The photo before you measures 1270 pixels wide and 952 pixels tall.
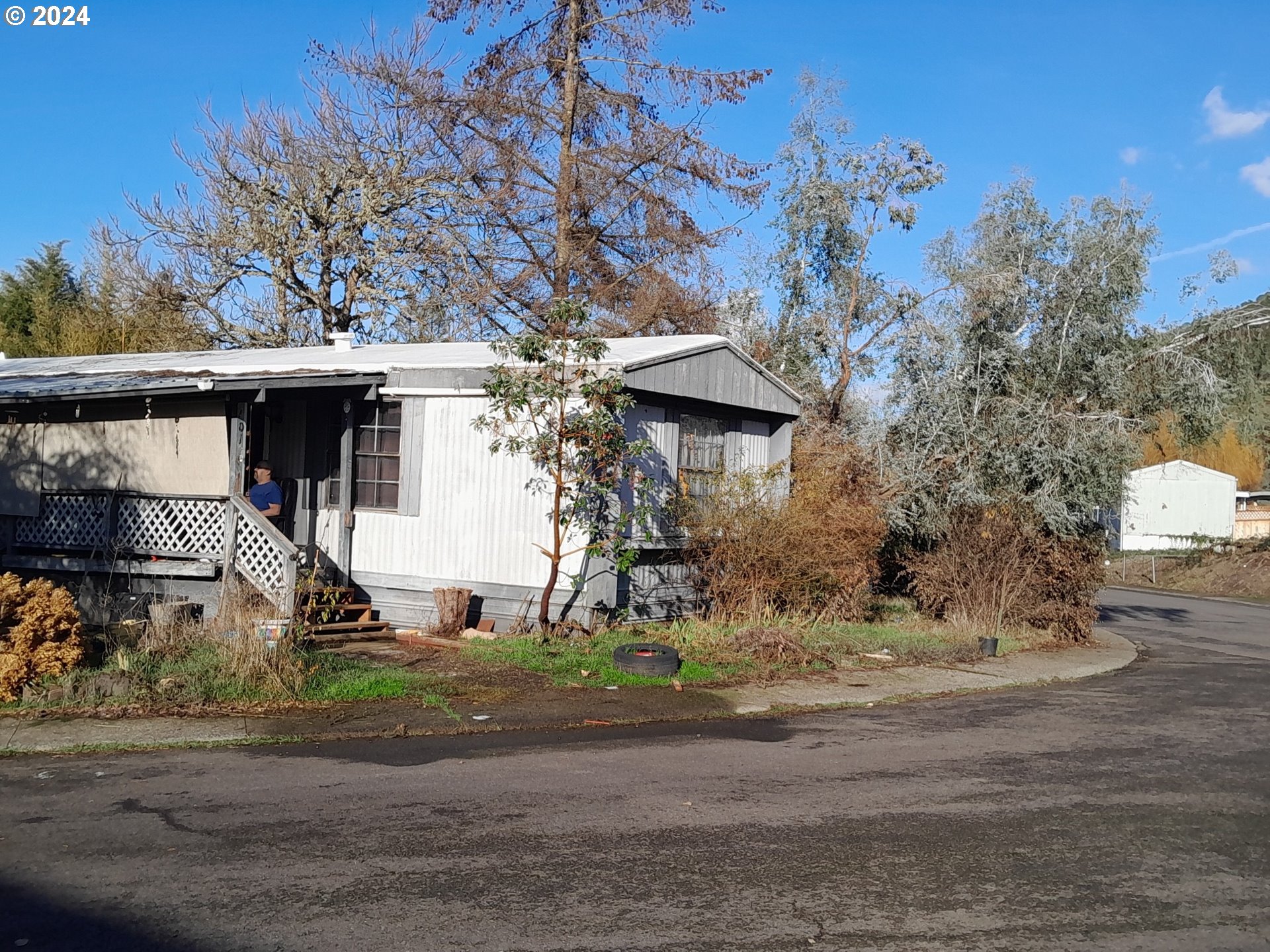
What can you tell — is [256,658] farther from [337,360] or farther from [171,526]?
[337,360]

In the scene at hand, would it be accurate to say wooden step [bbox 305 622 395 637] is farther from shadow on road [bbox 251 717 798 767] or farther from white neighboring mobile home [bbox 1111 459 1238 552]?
white neighboring mobile home [bbox 1111 459 1238 552]

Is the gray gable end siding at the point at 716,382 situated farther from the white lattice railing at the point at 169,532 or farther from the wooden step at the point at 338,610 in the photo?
the white lattice railing at the point at 169,532

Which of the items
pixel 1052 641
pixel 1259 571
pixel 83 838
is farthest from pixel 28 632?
pixel 1259 571

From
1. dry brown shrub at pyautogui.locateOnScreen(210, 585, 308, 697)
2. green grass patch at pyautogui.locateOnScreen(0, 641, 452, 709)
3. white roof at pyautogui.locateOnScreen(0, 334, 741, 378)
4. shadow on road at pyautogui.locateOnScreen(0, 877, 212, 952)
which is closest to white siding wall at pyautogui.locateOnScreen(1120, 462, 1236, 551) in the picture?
white roof at pyautogui.locateOnScreen(0, 334, 741, 378)

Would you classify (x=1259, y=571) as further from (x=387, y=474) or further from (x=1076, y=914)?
(x=1076, y=914)

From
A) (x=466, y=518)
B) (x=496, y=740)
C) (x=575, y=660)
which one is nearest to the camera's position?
(x=496, y=740)

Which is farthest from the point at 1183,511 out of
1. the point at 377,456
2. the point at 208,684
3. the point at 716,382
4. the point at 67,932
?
the point at 67,932

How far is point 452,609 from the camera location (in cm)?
1271

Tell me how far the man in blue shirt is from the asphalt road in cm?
537

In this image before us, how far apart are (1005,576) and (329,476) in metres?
9.57

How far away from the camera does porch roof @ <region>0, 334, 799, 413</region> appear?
12719 millimetres

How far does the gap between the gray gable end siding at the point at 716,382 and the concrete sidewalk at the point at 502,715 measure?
397 cm

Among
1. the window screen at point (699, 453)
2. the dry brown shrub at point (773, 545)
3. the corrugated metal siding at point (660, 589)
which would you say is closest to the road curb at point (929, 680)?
the dry brown shrub at point (773, 545)

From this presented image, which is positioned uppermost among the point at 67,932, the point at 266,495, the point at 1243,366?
the point at 1243,366
